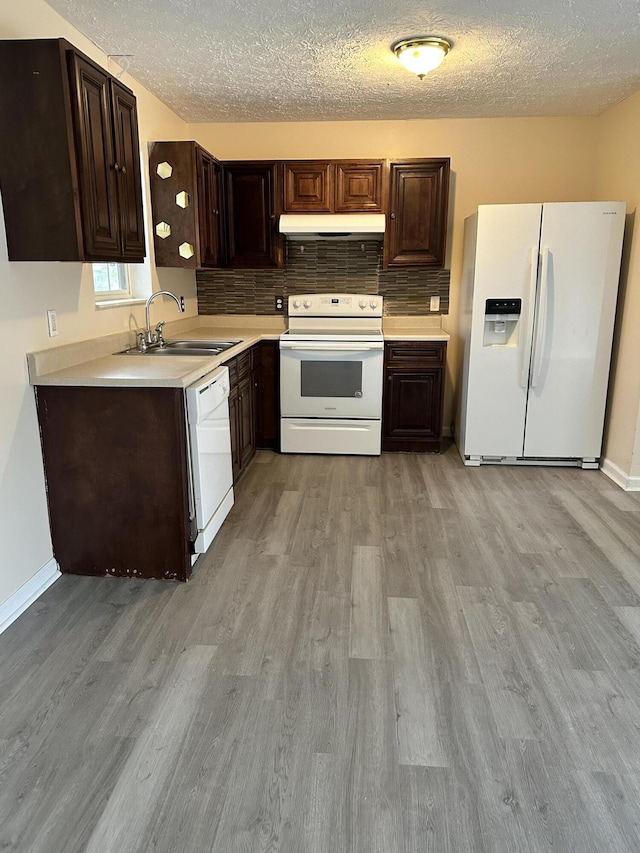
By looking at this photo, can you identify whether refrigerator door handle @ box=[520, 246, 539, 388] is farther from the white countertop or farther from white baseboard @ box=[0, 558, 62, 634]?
white baseboard @ box=[0, 558, 62, 634]

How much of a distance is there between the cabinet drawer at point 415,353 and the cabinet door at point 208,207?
1418mm

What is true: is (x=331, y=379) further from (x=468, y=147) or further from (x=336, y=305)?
(x=468, y=147)

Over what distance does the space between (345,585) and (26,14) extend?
2746mm

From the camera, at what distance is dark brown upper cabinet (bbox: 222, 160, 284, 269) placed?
14.5 ft

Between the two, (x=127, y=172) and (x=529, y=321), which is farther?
(x=529, y=321)

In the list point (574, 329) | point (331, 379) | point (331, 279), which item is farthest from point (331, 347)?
point (574, 329)

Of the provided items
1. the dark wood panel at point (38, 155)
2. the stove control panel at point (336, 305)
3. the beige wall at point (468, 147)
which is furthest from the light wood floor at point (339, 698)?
the beige wall at point (468, 147)

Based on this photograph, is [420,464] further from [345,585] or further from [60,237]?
[60,237]

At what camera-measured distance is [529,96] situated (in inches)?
156

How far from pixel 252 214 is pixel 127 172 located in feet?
5.91

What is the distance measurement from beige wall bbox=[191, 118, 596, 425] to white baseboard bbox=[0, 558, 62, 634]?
330cm

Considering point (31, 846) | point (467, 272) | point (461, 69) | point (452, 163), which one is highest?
point (461, 69)

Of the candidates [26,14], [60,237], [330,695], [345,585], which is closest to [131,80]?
[26,14]

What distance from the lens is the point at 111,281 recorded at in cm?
353
